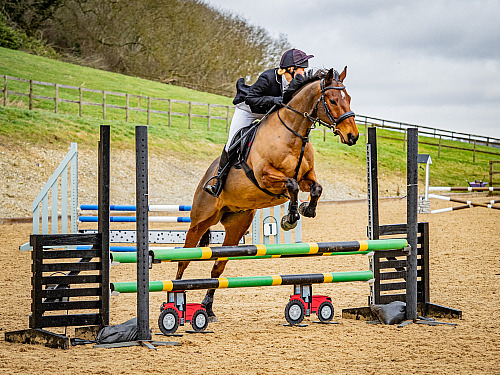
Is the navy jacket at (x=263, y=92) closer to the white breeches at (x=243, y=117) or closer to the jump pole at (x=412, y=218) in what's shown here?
the white breeches at (x=243, y=117)

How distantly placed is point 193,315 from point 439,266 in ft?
16.8

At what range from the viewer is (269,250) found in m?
4.91

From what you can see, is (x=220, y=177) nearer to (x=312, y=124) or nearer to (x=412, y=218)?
(x=312, y=124)

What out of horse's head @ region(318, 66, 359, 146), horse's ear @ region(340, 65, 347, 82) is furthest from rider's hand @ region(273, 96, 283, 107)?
horse's ear @ region(340, 65, 347, 82)

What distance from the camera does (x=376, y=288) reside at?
5527mm

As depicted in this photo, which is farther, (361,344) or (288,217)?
(288,217)

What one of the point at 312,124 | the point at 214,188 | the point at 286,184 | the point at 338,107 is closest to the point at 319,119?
the point at 312,124

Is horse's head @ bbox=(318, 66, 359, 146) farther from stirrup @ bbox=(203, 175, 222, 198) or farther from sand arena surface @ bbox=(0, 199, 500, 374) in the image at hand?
sand arena surface @ bbox=(0, 199, 500, 374)

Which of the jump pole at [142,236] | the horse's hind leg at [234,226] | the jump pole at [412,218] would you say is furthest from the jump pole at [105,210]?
the jump pole at [412,218]

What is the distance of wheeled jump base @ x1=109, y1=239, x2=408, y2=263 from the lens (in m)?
4.65

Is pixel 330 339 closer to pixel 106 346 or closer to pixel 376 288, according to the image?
pixel 376 288

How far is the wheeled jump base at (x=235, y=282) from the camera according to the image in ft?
15.4

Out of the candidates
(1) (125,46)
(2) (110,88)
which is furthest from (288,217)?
(1) (125,46)

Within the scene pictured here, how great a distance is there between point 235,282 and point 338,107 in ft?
5.69
